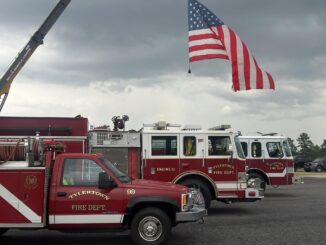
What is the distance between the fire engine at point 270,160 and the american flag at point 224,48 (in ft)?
18.2

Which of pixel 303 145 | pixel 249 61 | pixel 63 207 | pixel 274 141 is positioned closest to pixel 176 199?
pixel 63 207

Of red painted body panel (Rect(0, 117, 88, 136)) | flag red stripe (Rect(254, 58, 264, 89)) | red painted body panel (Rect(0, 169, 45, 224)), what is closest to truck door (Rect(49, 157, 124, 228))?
red painted body panel (Rect(0, 169, 45, 224))

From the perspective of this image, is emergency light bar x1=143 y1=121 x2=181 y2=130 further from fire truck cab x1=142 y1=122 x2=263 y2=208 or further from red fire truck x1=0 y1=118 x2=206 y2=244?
red fire truck x1=0 y1=118 x2=206 y2=244

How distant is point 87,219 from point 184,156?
573cm

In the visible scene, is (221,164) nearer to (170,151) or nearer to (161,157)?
(170,151)

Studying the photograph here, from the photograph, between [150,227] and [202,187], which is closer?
[150,227]

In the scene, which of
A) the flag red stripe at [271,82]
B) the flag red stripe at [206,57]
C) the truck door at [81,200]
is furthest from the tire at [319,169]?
the truck door at [81,200]

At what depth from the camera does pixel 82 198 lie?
8812 millimetres

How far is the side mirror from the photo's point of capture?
8.83 metres

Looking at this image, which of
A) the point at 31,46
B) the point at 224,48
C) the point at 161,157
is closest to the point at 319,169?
the point at 224,48

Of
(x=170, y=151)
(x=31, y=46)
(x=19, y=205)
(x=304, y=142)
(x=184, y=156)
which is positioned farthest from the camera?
(x=304, y=142)

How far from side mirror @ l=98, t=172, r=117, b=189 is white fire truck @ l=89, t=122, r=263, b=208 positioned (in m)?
5.22

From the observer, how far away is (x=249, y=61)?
14.5m

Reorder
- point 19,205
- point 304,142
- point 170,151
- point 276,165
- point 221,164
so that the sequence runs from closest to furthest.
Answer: point 19,205 < point 221,164 < point 170,151 < point 276,165 < point 304,142
